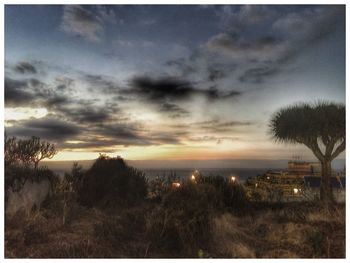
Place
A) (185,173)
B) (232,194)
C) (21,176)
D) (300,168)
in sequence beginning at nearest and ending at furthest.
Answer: (21,176)
(232,194)
(300,168)
(185,173)

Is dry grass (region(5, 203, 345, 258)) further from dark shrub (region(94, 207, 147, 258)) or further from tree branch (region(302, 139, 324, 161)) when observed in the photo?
tree branch (region(302, 139, 324, 161))

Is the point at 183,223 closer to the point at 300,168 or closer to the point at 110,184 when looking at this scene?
the point at 110,184

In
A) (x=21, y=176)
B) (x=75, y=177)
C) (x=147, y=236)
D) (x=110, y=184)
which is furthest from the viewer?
(x=75, y=177)

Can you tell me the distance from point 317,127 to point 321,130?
0.52 feet

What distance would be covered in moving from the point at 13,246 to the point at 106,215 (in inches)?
107

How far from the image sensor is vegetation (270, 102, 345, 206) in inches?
464

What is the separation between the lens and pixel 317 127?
1191 cm

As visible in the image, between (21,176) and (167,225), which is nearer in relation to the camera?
(167,225)

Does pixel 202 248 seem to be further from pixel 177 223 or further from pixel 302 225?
pixel 302 225

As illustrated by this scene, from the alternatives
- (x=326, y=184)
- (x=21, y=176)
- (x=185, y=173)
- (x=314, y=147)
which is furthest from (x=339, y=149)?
(x=185, y=173)

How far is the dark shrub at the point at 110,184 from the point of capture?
10812 millimetres

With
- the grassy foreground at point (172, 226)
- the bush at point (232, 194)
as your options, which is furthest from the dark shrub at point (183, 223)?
the bush at point (232, 194)

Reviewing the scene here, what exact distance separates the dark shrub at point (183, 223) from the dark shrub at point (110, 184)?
2066 millimetres

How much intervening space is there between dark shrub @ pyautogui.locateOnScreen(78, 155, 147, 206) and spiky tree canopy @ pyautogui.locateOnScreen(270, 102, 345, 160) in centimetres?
532
